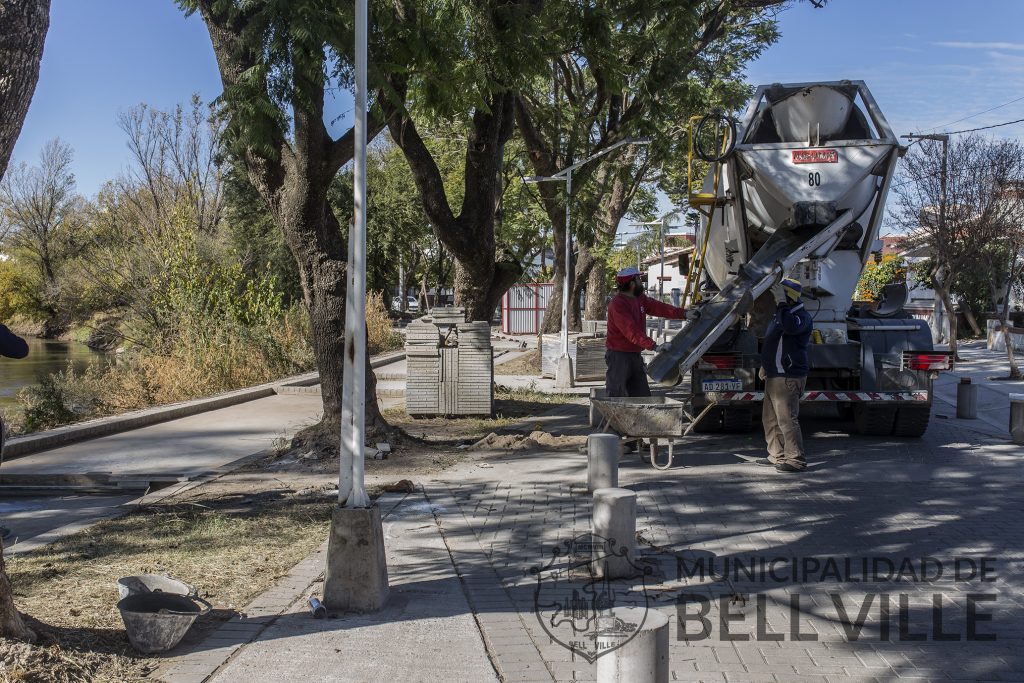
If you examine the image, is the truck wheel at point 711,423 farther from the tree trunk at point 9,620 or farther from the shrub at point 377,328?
the shrub at point 377,328

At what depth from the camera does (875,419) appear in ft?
39.3

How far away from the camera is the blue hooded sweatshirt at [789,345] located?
32.1 feet

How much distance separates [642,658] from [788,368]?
22.2 ft

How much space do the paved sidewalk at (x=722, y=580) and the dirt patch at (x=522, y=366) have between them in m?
13.0

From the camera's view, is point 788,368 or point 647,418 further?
point 788,368

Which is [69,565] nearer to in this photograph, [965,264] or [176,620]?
[176,620]

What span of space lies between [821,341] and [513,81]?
498 centimetres

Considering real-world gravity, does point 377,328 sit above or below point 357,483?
above

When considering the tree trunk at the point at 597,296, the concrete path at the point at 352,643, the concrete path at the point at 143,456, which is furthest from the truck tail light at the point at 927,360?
the tree trunk at the point at 597,296

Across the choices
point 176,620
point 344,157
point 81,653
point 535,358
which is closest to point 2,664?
point 81,653

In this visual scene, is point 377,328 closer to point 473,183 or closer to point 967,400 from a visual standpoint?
point 473,183

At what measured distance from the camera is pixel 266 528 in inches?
287

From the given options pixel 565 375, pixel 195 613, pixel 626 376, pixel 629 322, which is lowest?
pixel 195 613

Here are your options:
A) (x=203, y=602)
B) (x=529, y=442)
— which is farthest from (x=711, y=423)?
(x=203, y=602)
